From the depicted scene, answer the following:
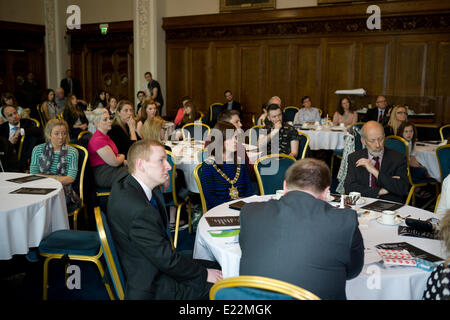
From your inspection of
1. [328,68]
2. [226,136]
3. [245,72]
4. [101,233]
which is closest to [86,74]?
[245,72]

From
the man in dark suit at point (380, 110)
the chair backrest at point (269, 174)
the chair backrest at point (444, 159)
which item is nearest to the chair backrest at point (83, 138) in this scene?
the chair backrest at point (269, 174)

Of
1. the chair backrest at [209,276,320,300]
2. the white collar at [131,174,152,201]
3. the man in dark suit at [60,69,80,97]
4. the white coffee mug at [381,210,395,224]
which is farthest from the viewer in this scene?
the man in dark suit at [60,69,80,97]

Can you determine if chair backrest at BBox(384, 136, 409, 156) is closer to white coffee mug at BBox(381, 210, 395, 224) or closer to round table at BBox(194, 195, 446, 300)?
round table at BBox(194, 195, 446, 300)

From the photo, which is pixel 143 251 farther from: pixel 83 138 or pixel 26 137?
pixel 26 137

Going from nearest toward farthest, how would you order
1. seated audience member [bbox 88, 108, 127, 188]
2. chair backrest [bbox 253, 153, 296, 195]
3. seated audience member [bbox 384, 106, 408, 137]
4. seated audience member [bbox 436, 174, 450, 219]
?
seated audience member [bbox 436, 174, 450, 219] → chair backrest [bbox 253, 153, 296, 195] → seated audience member [bbox 88, 108, 127, 188] → seated audience member [bbox 384, 106, 408, 137]

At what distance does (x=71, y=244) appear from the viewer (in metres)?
3.15

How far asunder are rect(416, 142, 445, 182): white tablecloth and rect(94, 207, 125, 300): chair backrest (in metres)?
4.64

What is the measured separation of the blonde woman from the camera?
408cm

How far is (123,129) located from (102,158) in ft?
3.02

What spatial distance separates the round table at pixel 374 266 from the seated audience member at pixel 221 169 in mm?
745

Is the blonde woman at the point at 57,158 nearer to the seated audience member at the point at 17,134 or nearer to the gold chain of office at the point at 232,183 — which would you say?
the gold chain of office at the point at 232,183

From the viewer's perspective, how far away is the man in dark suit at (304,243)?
5.66 ft

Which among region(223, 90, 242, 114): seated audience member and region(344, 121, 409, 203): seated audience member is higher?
region(223, 90, 242, 114): seated audience member

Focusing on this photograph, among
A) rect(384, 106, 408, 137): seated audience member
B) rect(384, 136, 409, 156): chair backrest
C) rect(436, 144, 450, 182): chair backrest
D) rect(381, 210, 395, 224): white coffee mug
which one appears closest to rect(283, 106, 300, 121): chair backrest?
rect(384, 106, 408, 137): seated audience member
